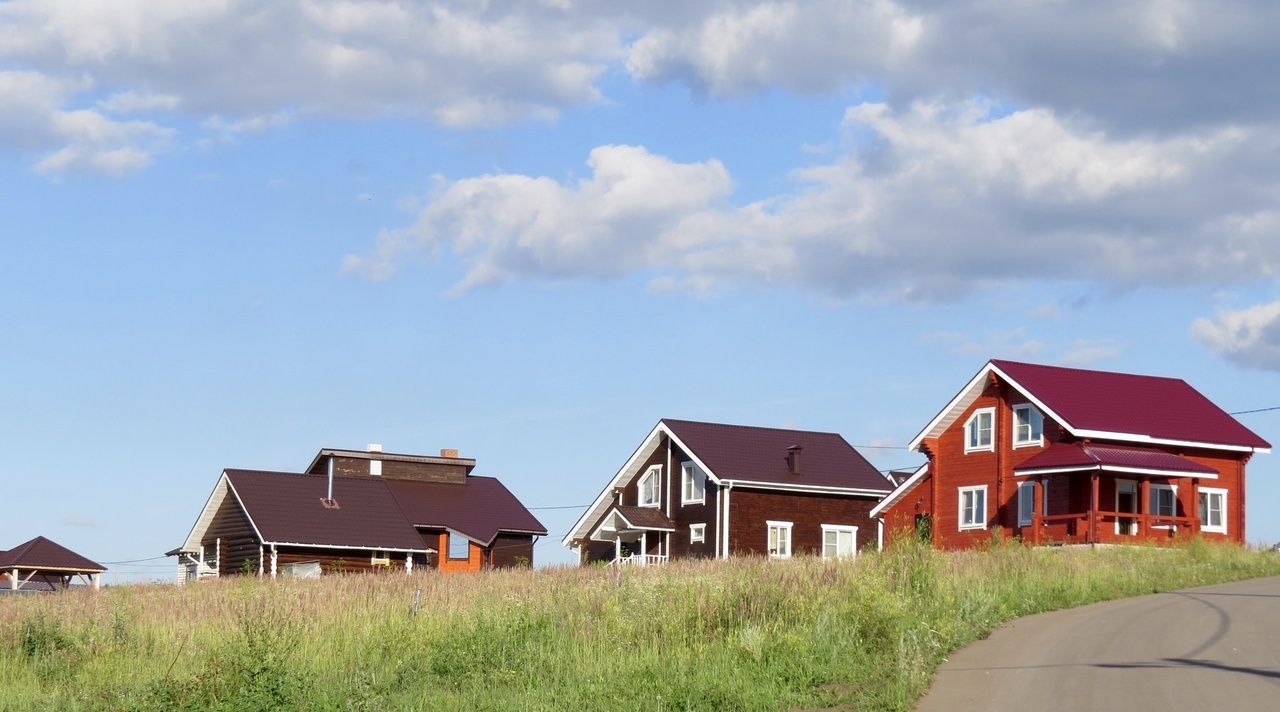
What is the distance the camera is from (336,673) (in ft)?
57.8

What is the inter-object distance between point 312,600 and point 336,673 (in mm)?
5986

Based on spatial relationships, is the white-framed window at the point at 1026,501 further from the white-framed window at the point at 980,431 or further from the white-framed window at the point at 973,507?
the white-framed window at the point at 980,431

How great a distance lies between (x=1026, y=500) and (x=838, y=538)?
11.1 meters

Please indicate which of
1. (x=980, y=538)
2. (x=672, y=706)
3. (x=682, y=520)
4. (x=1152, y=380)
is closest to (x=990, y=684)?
(x=672, y=706)

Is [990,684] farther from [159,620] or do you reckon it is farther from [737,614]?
[159,620]

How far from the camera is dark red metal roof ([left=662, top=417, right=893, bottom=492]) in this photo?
172 ft

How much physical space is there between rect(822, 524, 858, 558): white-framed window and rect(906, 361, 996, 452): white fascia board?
739 centimetres

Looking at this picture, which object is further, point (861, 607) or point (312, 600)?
point (312, 600)

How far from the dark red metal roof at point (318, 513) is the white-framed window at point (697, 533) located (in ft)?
33.0

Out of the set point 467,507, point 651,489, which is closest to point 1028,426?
point 651,489

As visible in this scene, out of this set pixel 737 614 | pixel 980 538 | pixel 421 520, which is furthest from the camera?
pixel 421 520

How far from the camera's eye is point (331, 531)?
50.2 m

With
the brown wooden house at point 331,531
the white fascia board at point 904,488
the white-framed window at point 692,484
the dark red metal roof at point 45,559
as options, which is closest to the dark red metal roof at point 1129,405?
the white fascia board at point 904,488

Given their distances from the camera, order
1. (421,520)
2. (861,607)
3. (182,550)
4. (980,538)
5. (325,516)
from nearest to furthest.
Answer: (861,607) → (980,538) → (325,516) → (182,550) → (421,520)
